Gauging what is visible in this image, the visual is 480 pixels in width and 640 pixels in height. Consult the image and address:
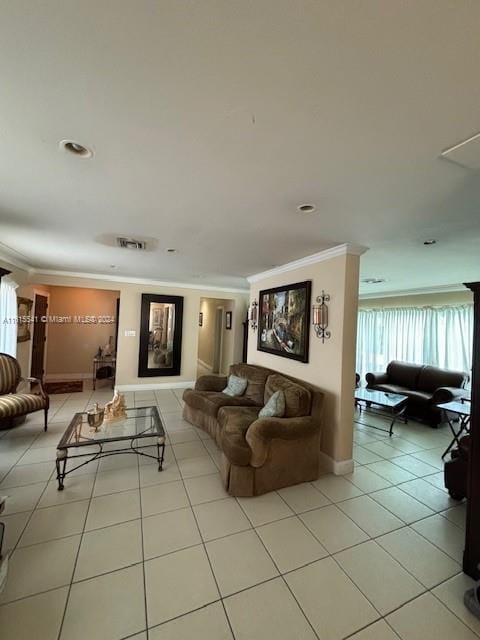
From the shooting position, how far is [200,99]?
1.08 meters

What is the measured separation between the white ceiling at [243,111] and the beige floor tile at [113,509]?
2446mm

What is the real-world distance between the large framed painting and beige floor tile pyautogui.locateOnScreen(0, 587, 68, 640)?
9.28 feet

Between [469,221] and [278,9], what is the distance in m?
2.19

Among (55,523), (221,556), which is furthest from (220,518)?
(55,523)

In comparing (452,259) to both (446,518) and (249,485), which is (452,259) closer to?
(446,518)

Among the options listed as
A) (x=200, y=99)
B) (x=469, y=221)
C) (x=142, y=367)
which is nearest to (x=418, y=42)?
(x=200, y=99)

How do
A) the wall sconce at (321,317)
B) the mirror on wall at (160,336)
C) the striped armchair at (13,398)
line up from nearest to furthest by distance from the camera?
the wall sconce at (321,317) → the striped armchair at (13,398) → the mirror on wall at (160,336)

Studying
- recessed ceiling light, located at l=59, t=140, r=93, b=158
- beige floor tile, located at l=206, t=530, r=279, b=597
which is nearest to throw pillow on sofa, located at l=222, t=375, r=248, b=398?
beige floor tile, located at l=206, t=530, r=279, b=597

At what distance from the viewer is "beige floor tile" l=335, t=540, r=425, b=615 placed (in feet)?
5.02

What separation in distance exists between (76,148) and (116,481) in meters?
2.73

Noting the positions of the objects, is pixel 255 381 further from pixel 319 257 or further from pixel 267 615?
pixel 267 615

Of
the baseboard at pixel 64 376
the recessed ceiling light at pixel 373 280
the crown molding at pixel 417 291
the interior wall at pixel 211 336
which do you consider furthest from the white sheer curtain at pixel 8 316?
Result: the crown molding at pixel 417 291

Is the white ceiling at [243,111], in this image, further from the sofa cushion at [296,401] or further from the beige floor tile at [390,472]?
the beige floor tile at [390,472]

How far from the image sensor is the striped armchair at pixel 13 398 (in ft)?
10.4
